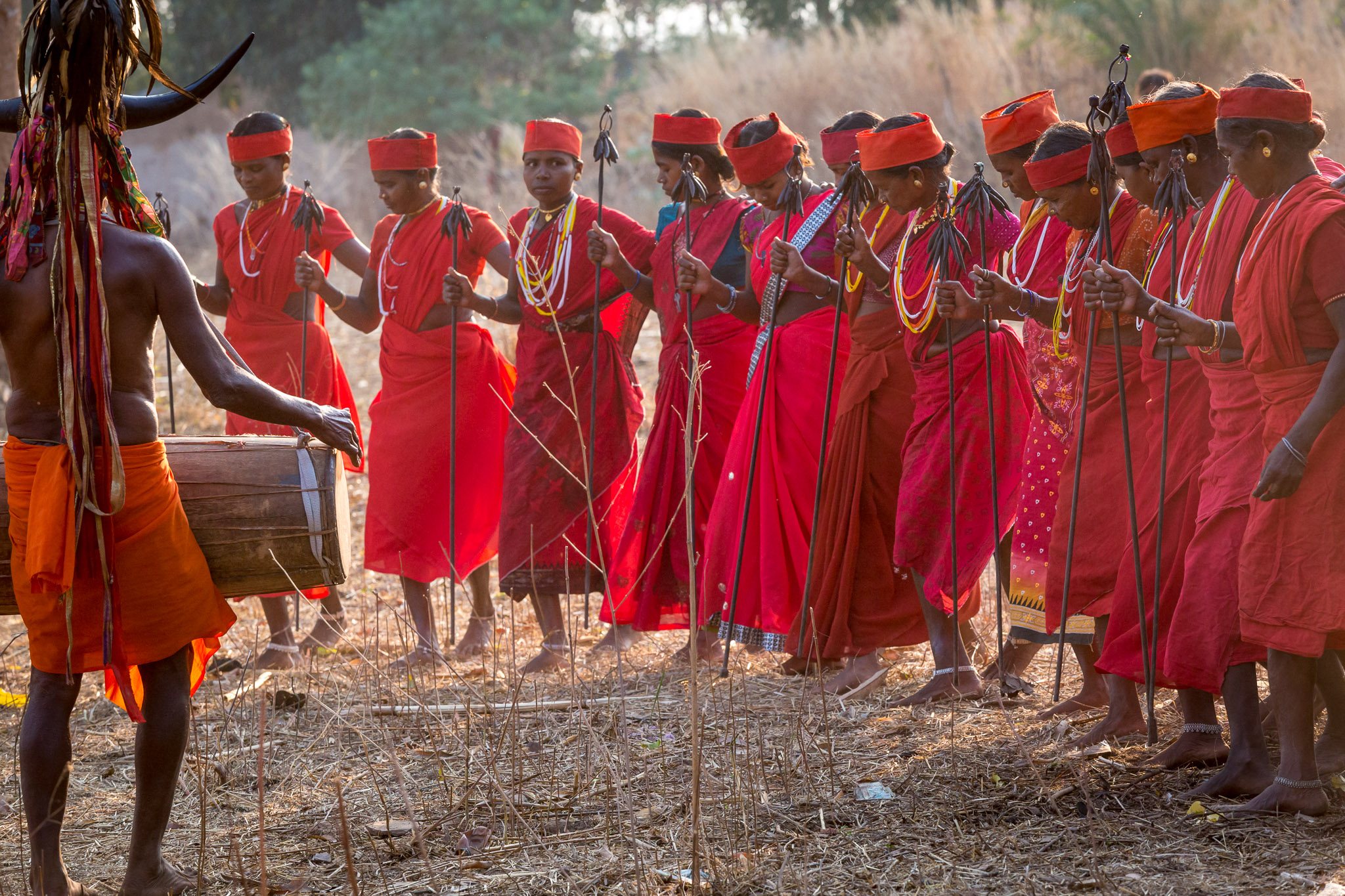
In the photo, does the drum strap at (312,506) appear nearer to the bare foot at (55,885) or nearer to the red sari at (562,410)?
the bare foot at (55,885)

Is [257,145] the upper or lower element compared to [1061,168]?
upper

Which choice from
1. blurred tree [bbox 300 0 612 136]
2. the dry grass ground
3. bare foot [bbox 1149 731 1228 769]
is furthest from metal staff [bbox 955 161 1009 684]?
blurred tree [bbox 300 0 612 136]

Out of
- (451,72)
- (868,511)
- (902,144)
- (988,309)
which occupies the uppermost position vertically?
(451,72)

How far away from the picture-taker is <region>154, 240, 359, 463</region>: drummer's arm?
320cm

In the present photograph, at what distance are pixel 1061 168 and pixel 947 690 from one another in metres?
1.87

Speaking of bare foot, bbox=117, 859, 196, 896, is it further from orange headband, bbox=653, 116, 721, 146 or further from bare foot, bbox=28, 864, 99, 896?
orange headband, bbox=653, 116, 721, 146

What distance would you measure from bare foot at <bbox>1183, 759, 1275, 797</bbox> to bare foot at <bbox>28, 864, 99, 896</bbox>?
286 cm

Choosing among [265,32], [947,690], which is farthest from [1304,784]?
[265,32]

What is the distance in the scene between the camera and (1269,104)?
346 cm

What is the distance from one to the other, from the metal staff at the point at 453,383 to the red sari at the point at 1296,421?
3.25 metres

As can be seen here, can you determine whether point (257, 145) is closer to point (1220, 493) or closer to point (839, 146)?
point (839, 146)

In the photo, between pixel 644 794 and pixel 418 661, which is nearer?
pixel 644 794

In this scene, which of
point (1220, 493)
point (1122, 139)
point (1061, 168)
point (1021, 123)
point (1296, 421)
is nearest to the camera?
point (1296, 421)

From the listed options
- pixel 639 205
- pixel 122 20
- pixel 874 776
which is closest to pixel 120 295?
pixel 122 20
